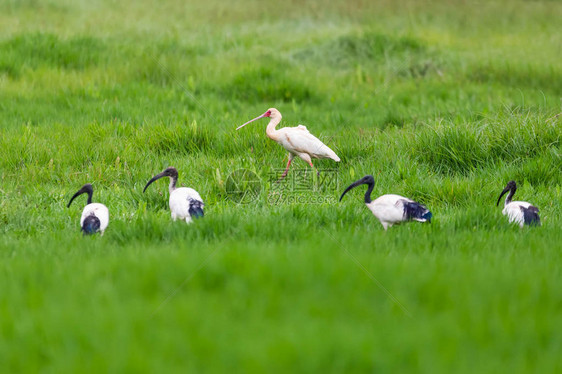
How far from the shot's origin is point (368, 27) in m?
15.6

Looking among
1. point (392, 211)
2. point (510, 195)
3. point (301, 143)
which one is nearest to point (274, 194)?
point (301, 143)

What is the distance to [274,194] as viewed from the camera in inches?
267

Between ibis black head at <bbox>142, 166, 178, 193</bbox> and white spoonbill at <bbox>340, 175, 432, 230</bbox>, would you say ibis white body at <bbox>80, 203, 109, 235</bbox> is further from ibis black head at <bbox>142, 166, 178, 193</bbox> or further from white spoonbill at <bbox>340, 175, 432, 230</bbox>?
white spoonbill at <bbox>340, 175, 432, 230</bbox>

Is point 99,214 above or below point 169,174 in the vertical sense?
below

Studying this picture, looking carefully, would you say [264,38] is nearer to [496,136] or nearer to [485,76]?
[485,76]

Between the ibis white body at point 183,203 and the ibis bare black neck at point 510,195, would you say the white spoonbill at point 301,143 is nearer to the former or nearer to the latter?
the ibis white body at point 183,203

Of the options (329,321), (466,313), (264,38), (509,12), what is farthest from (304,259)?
(509,12)

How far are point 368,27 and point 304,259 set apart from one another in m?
12.7

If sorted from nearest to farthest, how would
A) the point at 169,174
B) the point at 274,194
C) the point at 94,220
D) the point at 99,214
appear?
the point at 94,220 → the point at 99,214 → the point at 169,174 → the point at 274,194

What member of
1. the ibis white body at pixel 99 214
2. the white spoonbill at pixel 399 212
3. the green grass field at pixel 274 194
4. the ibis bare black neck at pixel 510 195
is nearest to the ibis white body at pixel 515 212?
the green grass field at pixel 274 194

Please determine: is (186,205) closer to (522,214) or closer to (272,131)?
(272,131)

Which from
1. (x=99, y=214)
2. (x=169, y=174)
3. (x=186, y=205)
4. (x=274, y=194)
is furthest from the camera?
(x=274, y=194)

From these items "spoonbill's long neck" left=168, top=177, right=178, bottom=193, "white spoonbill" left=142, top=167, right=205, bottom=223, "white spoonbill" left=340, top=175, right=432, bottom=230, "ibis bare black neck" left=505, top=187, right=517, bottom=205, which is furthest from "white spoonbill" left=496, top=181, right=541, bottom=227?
"spoonbill's long neck" left=168, top=177, right=178, bottom=193

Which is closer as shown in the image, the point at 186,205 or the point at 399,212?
the point at 399,212
